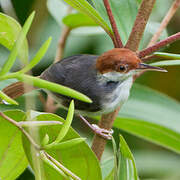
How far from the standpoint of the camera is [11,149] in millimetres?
1585

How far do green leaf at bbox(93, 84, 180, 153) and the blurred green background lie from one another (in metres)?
0.77

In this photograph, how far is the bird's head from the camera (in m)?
2.20

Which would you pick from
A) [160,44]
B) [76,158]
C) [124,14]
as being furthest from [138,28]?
[76,158]

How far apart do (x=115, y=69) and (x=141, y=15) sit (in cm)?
80

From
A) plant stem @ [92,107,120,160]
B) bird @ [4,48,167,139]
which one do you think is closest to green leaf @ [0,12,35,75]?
plant stem @ [92,107,120,160]

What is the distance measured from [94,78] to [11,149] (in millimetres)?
1223

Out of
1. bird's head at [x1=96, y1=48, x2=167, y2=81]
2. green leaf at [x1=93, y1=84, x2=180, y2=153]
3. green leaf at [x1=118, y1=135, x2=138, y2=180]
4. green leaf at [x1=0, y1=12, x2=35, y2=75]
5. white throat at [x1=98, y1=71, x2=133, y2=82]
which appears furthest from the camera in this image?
white throat at [x1=98, y1=71, x2=133, y2=82]

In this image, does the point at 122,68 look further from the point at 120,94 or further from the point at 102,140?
the point at 102,140

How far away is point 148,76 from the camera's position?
3.93 m

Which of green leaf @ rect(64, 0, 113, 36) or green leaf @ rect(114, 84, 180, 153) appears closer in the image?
green leaf @ rect(64, 0, 113, 36)

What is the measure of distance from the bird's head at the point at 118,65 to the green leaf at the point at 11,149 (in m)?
0.72

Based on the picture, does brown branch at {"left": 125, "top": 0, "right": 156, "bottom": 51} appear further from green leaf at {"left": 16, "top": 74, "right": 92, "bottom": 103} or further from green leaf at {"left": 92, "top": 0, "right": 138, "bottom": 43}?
green leaf at {"left": 16, "top": 74, "right": 92, "bottom": 103}

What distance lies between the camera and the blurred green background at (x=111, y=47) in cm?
338

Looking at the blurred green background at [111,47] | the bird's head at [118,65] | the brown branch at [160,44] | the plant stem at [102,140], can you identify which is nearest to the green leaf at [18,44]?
the brown branch at [160,44]
